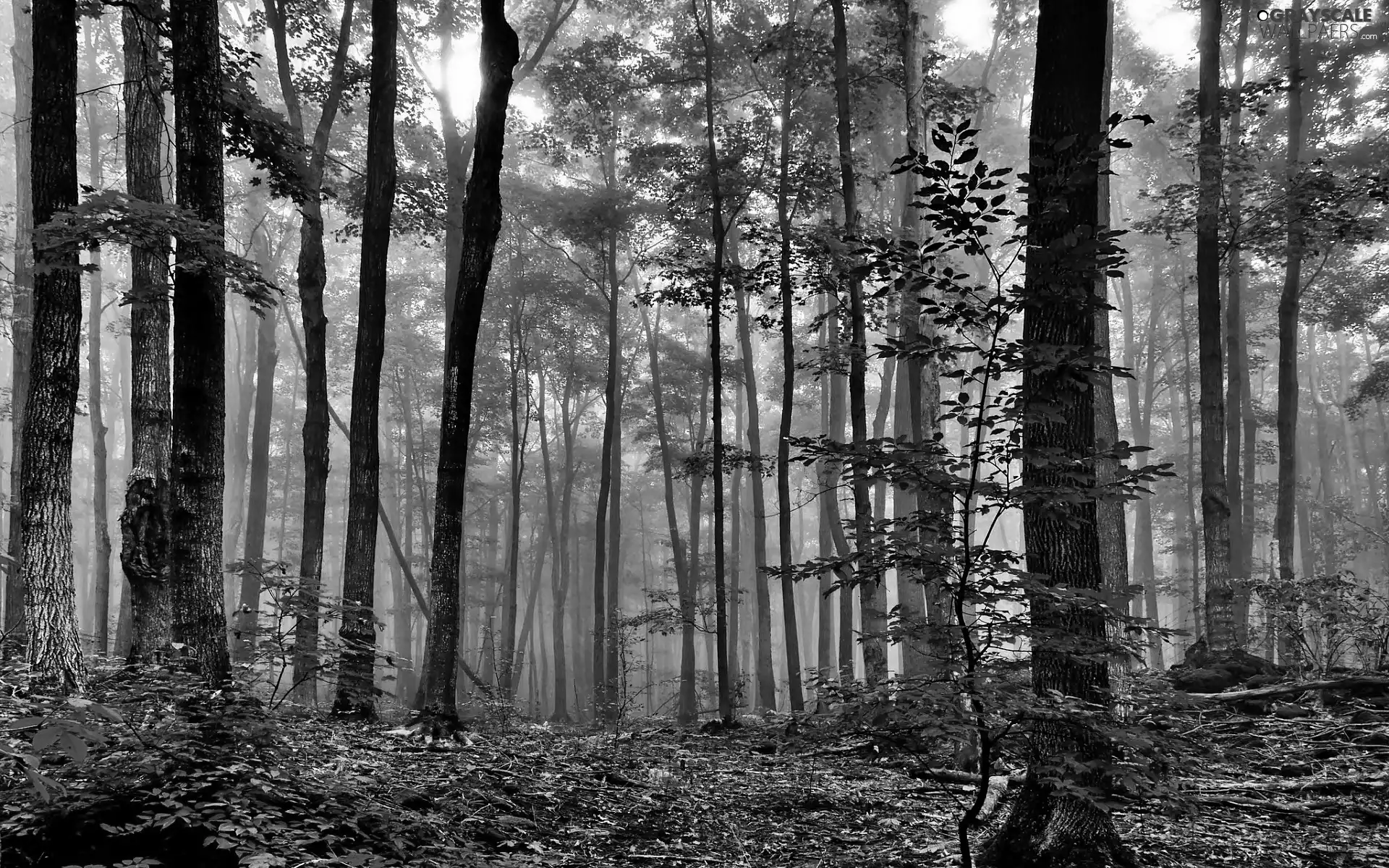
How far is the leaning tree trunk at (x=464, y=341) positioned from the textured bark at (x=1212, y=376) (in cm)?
934

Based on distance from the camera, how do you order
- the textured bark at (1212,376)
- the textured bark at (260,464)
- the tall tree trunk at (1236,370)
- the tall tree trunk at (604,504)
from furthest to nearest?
the textured bark at (260,464) → the tall tree trunk at (604,504) → the tall tree trunk at (1236,370) → the textured bark at (1212,376)

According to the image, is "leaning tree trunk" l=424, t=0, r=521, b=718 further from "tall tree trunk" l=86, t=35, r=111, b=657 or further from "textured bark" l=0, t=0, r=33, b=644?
"tall tree trunk" l=86, t=35, r=111, b=657

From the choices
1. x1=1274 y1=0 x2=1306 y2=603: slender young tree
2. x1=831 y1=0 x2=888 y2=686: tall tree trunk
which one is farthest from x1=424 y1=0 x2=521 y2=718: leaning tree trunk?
x1=1274 y1=0 x2=1306 y2=603: slender young tree

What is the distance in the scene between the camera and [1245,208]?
11117 mm

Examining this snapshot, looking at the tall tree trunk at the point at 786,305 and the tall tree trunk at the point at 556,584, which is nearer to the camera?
the tall tree trunk at the point at 786,305

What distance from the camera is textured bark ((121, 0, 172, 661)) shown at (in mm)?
6727

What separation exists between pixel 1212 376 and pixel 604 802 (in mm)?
10012

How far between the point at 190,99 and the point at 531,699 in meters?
25.2

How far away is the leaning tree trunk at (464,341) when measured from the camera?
23.0 ft

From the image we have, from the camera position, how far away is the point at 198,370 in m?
5.26

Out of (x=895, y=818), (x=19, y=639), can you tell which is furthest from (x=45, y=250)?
(x=895, y=818)

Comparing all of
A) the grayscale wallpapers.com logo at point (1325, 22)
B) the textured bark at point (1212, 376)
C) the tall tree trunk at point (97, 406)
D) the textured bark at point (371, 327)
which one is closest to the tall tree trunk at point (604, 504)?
the textured bark at point (371, 327)

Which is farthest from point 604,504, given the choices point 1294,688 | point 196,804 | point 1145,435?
point 1145,435

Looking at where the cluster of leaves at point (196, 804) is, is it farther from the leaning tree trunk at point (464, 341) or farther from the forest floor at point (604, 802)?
the leaning tree trunk at point (464, 341)
